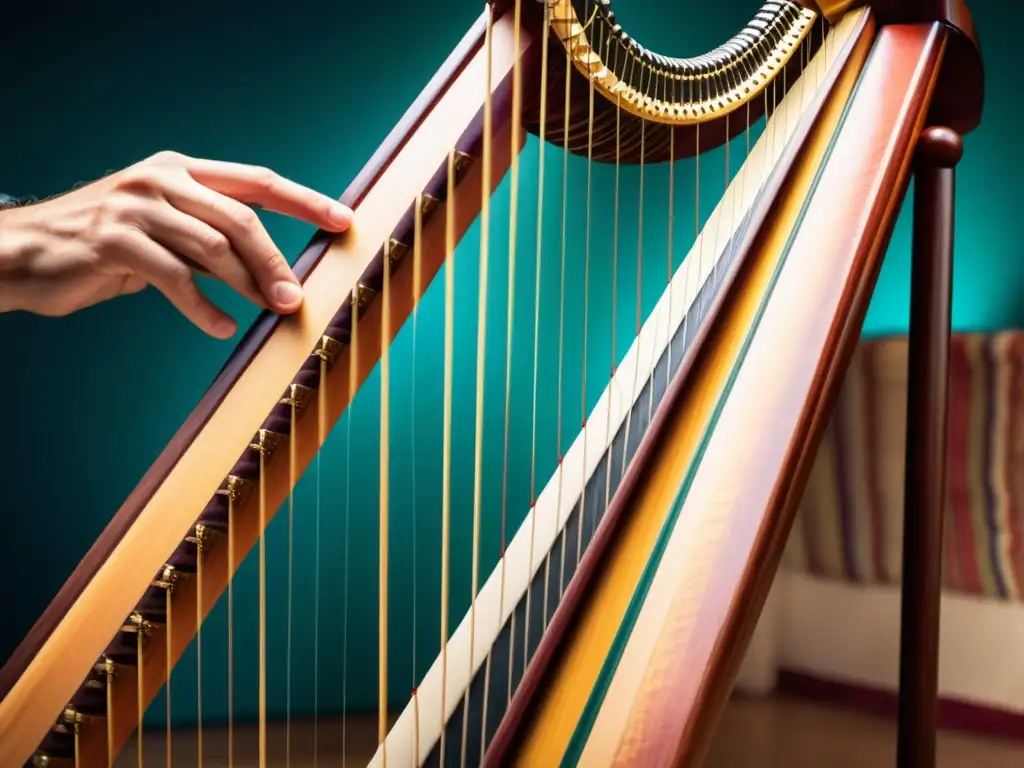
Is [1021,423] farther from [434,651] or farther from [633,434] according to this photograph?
[434,651]

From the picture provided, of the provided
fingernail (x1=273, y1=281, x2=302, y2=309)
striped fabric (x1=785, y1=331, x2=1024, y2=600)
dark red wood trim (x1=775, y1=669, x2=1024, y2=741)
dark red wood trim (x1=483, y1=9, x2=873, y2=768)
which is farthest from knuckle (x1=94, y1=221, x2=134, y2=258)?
dark red wood trim (x1=775, y1=669, x2=1024, y2=741)

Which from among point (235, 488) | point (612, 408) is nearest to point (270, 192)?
point (235, 488)

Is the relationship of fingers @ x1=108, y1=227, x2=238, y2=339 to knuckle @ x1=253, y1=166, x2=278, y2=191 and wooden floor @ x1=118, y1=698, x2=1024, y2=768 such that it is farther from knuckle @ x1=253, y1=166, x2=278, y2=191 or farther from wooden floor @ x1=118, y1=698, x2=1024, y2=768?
wooden floor @ x1=118, y1=698, x2=1024, y2=768

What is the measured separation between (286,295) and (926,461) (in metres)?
0.70

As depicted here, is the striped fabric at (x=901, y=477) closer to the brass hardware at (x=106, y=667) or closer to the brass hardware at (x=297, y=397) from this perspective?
the brass hardware at (x=297, y=397)

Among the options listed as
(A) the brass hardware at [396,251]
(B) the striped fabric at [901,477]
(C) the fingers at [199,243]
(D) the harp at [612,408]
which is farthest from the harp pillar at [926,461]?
(C) the fingers at [199,243]

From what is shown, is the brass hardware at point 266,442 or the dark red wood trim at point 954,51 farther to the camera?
the dark red wood trim at point 954,51

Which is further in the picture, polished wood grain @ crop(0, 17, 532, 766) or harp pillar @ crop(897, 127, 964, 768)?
harp pillar @ crop(897, 127, 964, 768)

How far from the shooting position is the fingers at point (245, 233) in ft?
1.92

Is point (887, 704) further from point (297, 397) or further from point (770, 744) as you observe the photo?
point (297, 397)

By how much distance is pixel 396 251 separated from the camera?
0.63 meters

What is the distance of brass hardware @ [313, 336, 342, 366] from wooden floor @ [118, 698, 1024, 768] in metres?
0.96

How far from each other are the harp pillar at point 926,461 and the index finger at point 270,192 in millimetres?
641

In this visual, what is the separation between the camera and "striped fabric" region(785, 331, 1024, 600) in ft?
4.39
